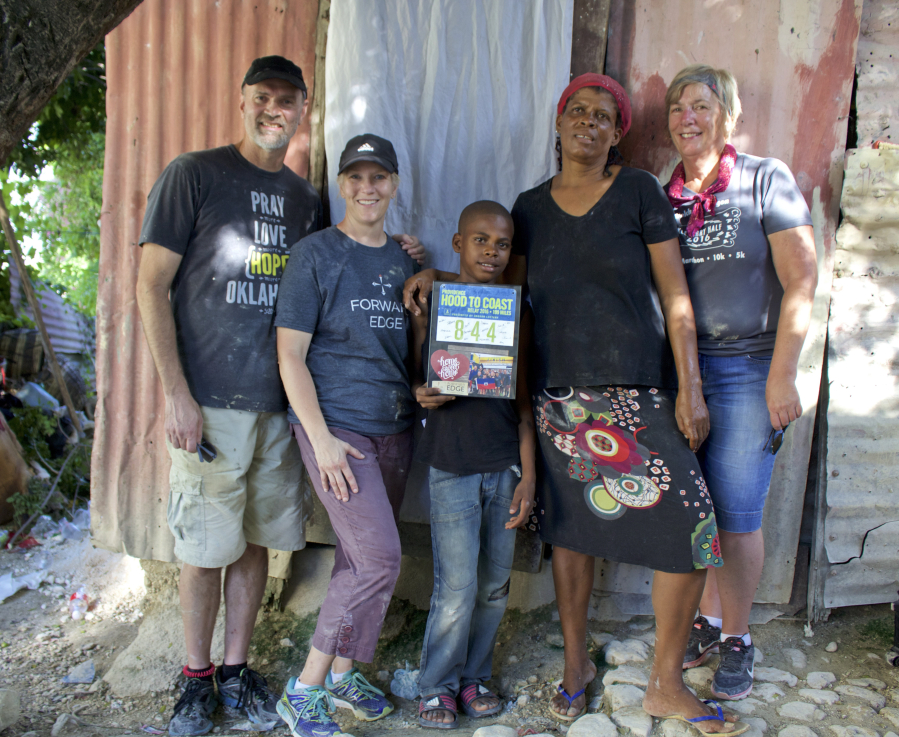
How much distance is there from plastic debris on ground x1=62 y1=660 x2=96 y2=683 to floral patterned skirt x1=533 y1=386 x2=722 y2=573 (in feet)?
7.25

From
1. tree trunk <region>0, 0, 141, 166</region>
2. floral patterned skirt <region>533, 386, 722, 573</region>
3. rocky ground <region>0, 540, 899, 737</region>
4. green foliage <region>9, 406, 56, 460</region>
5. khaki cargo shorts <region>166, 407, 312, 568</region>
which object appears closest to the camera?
tree trunk <region>0, 0, 141, 166</region>

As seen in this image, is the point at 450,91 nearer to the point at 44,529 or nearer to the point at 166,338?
the point at 166,338

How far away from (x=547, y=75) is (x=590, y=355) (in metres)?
1.37

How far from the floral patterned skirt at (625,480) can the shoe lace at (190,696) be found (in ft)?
4.89

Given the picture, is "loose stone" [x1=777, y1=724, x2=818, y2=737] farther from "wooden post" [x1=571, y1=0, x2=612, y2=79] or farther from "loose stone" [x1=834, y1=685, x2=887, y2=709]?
"wooden post" [x1=571, y1=0, x2=612, y2=79]

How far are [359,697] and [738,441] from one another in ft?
5.70

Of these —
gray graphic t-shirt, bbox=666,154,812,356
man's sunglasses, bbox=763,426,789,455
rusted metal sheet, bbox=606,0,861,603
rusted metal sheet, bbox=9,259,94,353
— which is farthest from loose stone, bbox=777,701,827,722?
rusted metal sheet, bbox=9,259,94,353

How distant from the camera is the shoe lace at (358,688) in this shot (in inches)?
96.2

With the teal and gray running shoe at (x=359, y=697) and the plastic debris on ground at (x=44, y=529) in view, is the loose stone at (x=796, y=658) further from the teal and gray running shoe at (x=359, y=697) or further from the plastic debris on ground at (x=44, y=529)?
the plastic debris on ground at (x=44, y=529)

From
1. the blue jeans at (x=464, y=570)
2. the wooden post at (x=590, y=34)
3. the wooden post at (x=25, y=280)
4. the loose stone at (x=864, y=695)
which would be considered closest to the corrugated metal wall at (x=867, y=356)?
the loose stone at (x=864, y=695)

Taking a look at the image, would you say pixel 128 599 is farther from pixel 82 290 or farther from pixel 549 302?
pixel 82 290

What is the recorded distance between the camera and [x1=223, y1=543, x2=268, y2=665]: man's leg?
8.22ft

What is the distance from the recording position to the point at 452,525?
7.29 ft

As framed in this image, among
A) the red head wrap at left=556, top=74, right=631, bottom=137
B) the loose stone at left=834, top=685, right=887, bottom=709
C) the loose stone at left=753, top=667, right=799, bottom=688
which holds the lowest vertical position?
the loose stone at left=753, top=667, right=799, bottom=688
